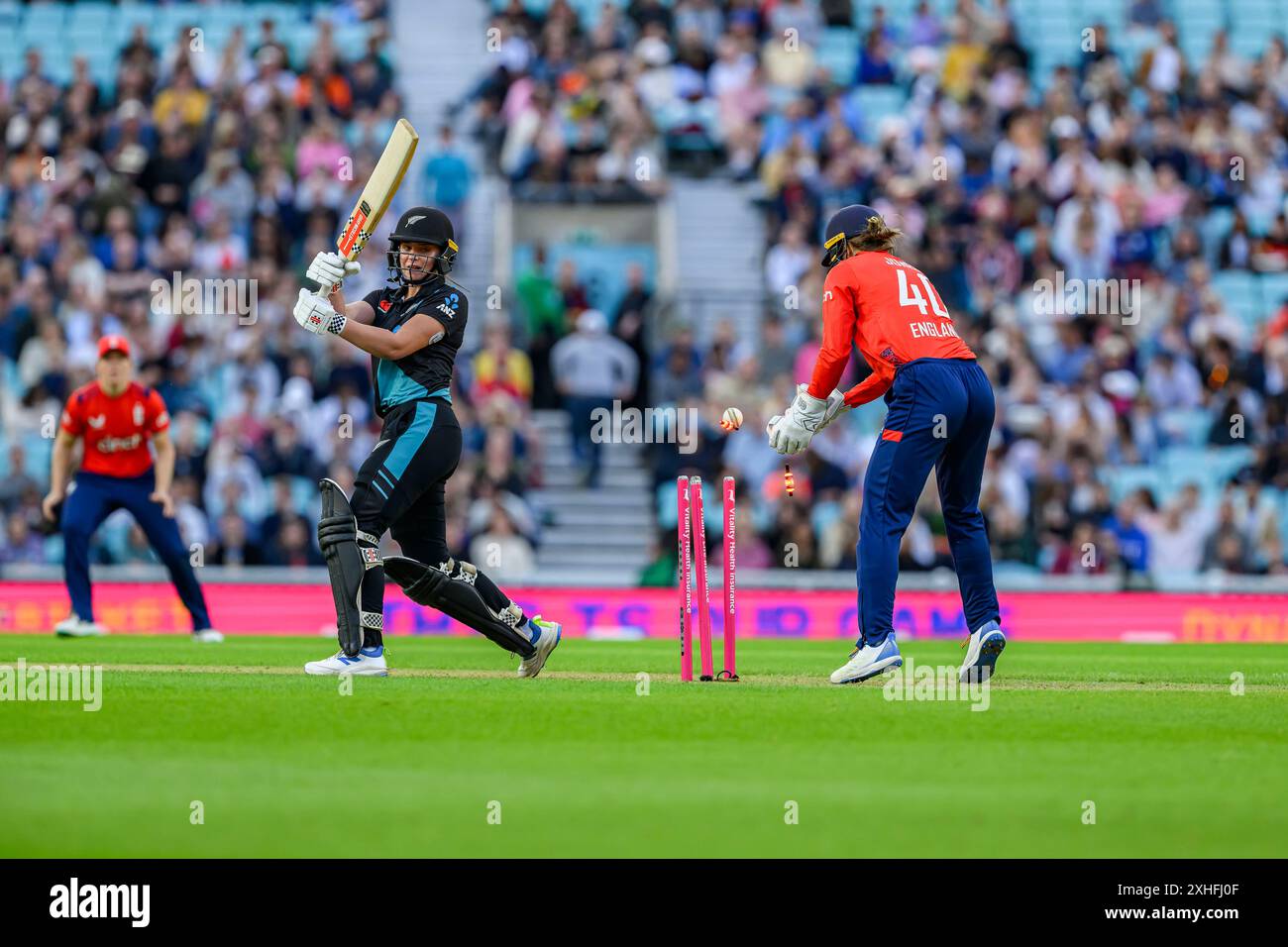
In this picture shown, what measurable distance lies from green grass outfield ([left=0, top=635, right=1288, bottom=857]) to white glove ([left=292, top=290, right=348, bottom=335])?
189 cm

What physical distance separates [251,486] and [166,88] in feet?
22.7

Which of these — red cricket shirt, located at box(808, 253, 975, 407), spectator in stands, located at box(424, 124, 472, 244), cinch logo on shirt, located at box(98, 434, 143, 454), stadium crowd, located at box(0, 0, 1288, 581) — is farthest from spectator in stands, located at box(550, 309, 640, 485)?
red cricket shirt, located at box(808, 253, 975, 407)

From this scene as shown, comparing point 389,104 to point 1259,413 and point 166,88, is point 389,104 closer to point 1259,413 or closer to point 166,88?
point 166,88

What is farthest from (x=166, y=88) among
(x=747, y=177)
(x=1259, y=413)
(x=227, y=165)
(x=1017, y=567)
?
(x=1259, y=413)

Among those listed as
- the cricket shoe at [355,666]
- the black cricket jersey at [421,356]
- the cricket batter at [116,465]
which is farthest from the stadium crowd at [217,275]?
the black cricket jersey at [421,356]

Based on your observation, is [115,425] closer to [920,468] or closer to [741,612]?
[741,612]

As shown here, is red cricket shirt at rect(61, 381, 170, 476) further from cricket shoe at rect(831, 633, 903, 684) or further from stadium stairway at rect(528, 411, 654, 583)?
cricket shoe at rect(831, 633, 903, 684)

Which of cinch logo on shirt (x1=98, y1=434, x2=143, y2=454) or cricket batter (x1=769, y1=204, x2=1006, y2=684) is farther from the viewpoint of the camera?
cinch logo on shirt (x1=98, y1=434, x2=143, y2=454)

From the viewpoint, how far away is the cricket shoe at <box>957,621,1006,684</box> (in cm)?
1084

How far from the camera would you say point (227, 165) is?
23438 mm

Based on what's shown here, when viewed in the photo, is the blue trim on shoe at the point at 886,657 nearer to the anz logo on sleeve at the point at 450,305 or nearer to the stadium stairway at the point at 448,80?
the anz logo on sleeve at the point at 450,305

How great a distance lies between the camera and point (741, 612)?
18234mm

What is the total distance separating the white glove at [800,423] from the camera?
35.9 ft

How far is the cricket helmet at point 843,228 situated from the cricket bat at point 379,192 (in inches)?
95.1
